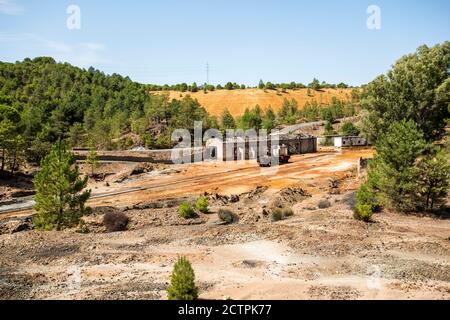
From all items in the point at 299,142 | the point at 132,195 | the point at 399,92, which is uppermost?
the point at 399,92

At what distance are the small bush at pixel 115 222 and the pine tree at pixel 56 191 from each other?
2.77 meters

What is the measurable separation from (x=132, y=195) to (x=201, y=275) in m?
30.5

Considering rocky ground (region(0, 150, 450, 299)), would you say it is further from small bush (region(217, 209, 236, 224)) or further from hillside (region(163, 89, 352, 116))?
hillside (region(163, 89, 352, 116))

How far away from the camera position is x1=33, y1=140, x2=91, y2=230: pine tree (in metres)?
26.6

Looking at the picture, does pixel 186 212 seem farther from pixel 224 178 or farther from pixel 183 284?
pixel 224 178

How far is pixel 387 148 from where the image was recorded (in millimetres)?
29609

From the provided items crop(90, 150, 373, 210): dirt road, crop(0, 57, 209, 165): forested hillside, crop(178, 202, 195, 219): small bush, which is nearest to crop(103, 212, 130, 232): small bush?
crop(178, 202, 195, 219): small bush

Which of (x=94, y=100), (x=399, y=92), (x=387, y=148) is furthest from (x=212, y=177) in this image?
(x=94, y=100)

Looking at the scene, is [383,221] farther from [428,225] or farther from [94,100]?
[94,100]

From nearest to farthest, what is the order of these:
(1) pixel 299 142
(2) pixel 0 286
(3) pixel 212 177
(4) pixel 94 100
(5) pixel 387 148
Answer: (2) pixel 0 286 → (5) pixel 387 148 → (3) pixel 212 177 → (1) pixel 299 142 → (4) pixel 94 100

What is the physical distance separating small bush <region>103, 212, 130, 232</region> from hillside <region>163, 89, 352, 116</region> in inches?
5138

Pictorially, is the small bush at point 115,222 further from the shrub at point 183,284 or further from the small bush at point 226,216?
the shrub at point 183,284

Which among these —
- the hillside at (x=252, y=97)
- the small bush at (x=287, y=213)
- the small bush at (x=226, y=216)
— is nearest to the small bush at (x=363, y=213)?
the small bush at (x=287, y=213)

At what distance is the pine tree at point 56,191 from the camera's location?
87.4 ft
